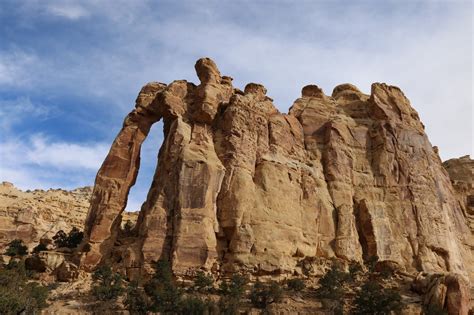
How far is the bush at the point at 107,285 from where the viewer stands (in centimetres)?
3750

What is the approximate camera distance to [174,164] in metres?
44.9

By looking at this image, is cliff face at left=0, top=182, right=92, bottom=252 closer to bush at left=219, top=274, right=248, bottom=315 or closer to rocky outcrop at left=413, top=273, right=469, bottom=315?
bush at left=219, top=274, right=248, bottom=315

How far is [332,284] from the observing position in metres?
38.5

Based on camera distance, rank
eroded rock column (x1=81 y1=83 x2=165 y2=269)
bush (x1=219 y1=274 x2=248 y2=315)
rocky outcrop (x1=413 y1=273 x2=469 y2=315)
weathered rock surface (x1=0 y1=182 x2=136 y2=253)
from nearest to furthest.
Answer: bush (x1=219 y1=274 x2=248 y2=315), rocky outcrop (x1=413 y1=273 x2=469 y2=315), eroded rock column (x1=81 y1=83 x2=165 y2=269), weathered rock surface (x1=0 y1=182 x2=136 y2=253)

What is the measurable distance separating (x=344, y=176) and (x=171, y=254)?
19.7 metres

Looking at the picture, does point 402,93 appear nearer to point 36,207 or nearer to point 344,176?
point 344,176

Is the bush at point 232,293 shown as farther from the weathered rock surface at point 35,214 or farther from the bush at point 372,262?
the weathered rock surface at point 35,214

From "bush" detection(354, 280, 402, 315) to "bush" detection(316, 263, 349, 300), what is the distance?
1.39 metres

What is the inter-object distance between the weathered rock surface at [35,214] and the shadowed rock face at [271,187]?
26.2 metres

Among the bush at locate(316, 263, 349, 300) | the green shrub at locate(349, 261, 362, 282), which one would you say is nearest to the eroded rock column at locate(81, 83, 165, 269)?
the bush at locate(316, 263, 349, 300)

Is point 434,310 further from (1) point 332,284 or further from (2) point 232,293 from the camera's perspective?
(2) point 232,293

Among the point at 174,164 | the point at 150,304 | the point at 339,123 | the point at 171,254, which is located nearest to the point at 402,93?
the point at 339,123

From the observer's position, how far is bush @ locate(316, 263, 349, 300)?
37.6 metres

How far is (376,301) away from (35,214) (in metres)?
51.3
